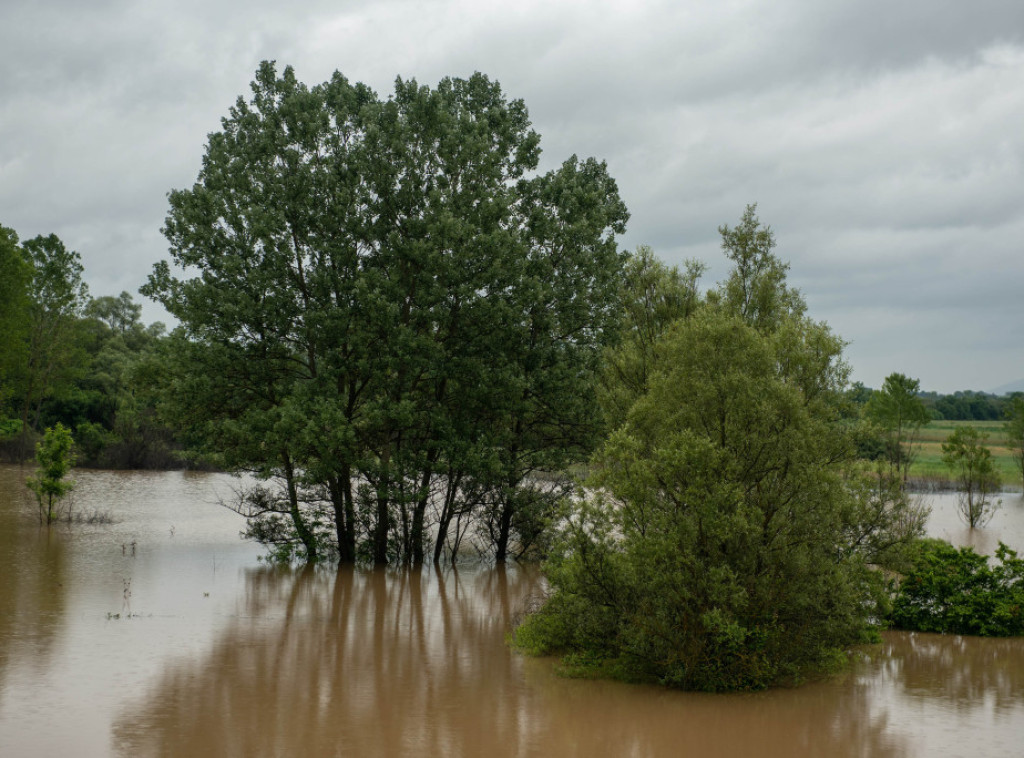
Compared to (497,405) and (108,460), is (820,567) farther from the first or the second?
(108,460)

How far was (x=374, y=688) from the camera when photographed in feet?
43.3

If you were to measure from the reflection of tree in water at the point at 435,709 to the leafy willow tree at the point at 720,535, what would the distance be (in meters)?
0.62

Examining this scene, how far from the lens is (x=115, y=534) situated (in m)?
29.0

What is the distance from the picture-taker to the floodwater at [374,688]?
10773mm

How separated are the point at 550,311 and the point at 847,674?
12228 mm

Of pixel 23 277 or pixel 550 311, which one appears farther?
pixel 23 277

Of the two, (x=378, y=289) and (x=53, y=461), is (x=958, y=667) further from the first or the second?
(x=53, y=461)

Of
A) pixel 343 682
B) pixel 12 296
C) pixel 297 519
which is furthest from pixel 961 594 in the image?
pixel 12 296

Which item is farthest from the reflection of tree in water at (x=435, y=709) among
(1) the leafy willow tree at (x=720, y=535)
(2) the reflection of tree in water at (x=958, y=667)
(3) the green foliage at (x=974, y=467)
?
(3) the green foliage at (x=974, y=467)

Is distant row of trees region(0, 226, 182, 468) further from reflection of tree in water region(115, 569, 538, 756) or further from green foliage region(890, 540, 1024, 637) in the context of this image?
green foliage region(890, 540, 1024, 637)

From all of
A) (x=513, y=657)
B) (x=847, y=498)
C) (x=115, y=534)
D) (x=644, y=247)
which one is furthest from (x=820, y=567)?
(x=115, y=534)

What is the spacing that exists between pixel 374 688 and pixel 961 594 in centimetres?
1034

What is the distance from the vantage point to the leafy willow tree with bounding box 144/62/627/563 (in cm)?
2180

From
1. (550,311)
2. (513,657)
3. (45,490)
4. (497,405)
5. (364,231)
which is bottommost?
(513,657)
